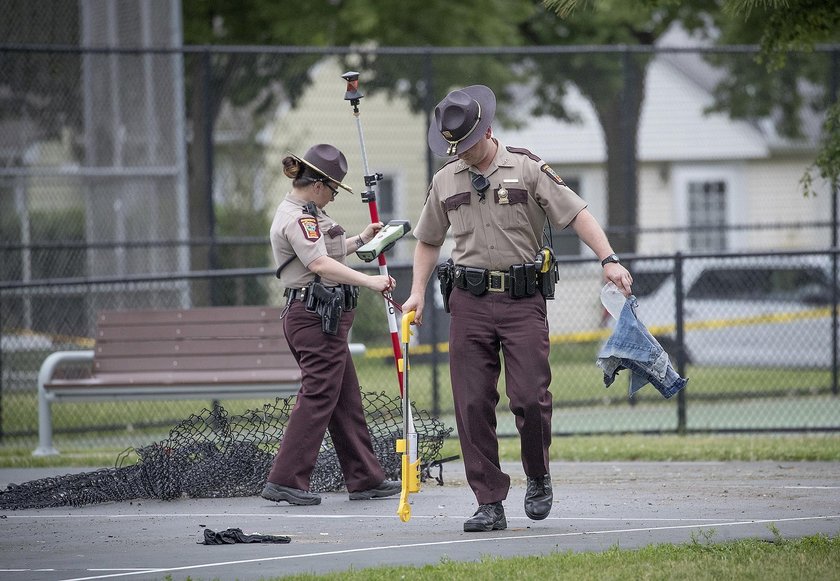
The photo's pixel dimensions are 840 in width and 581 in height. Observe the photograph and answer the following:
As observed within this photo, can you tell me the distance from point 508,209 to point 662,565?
2046 mm

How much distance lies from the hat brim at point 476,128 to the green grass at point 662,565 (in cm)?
213

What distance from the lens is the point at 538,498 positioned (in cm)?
714

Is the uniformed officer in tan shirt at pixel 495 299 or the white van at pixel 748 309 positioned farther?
the white van at pixel 748 309

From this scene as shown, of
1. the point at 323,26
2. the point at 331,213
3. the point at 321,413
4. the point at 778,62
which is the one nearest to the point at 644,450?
the point at 778,62

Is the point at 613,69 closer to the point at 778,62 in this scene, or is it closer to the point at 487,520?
the point at 778,62

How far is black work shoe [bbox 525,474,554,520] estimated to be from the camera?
281 inches

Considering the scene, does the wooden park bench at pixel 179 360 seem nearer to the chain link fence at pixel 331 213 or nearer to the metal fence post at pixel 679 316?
the chain link fence at pixel 331 213

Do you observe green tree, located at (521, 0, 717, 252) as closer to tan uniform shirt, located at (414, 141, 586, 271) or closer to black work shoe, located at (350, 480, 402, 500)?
tan uniform shirt, located at (414, 141, 586, 271)

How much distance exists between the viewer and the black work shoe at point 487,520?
709 cm

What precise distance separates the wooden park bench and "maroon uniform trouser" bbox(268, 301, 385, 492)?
7.43 ft

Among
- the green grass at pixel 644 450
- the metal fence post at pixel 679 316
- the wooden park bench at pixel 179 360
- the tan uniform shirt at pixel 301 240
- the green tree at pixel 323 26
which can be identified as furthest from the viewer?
the green tree at pixel 323 26

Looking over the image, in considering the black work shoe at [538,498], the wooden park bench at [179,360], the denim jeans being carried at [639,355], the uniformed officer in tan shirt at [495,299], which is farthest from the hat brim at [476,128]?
the wooden park bench at [179,360]

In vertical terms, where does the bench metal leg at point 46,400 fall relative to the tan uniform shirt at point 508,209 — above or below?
below

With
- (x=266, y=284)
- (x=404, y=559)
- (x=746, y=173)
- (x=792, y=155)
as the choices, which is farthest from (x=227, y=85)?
(x=746, y=173)
